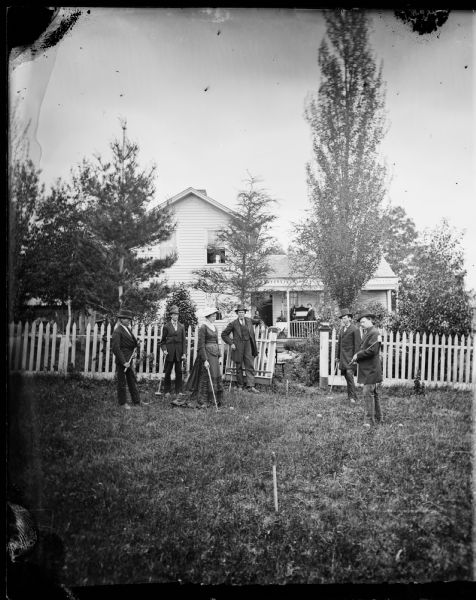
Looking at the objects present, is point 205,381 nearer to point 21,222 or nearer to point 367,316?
point 367,316

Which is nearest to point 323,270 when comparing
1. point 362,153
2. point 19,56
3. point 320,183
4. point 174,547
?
point 320,183

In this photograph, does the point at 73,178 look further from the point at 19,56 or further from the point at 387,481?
the point at 387,481

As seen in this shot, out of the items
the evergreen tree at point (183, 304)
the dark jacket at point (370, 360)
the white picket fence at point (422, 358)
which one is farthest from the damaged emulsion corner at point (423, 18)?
the dark jacket at point (370, 360)

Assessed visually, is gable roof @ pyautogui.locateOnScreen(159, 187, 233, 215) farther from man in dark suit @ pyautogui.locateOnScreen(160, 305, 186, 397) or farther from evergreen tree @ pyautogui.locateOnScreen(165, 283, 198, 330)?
man in dark suit @ pyautogui.locateOnScreen(160, 305, 186, 397)

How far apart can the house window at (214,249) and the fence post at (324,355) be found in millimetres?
2200

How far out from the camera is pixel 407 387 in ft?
14.3

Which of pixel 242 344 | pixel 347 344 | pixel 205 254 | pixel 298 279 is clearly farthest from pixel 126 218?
pixel 347 344

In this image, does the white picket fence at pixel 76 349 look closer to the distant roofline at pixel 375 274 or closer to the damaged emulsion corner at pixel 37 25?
the distant roofline at pixel 375 274

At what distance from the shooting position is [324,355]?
5359mm

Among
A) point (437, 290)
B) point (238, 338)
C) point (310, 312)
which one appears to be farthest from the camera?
point (238, 338)

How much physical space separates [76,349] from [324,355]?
3.56 m

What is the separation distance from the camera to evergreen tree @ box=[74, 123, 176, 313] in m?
2.85

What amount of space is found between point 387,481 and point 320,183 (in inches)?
105

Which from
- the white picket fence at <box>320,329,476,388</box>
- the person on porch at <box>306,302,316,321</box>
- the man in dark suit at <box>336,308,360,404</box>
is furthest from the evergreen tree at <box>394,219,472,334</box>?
the person on porch at <box>306,302,316,321</box>
